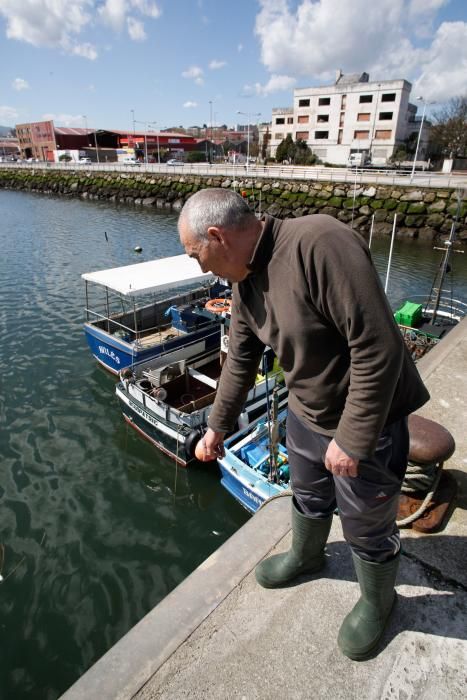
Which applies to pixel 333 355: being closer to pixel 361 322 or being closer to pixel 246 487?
pixel 361 322

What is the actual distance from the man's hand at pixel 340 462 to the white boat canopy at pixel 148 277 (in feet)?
28.8

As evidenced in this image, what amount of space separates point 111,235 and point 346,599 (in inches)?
1219

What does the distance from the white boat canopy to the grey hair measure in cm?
848

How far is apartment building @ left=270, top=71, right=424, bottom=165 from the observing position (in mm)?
61000

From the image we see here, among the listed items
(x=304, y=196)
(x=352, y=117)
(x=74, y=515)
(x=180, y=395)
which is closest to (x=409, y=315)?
(x=180, y=395)

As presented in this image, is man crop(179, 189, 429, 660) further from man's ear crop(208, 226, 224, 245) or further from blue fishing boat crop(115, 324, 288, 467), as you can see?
blue fishing boat crop(115, 324, 288, 467)

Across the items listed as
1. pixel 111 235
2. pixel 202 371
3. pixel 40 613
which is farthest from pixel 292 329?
pixel 111 235

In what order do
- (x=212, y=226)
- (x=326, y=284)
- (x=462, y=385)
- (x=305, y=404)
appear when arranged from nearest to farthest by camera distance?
(x=326, y=284) < (x=212, y=226) < (x=305, y=404) < (x=462, y=385)

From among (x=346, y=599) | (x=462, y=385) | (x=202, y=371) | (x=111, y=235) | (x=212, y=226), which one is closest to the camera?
(x=212, y=226)

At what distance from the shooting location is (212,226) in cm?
179

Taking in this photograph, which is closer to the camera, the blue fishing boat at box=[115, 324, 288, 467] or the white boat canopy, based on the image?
the blue fishing boat at box=[115, 324, 288, 467]

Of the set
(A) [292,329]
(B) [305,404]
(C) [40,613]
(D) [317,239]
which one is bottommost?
(C) [40,613]

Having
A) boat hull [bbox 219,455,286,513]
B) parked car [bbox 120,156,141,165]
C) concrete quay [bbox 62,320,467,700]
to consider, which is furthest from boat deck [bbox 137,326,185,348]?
parked car [bbox 120,156,141,165]

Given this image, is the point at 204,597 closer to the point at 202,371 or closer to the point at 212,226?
the point at 212,226
